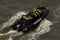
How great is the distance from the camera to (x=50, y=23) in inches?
544

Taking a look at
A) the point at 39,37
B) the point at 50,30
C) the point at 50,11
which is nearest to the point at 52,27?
the point at 50,30

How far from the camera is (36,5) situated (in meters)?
16.4

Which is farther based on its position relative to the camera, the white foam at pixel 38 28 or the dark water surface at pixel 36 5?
the dark water surface at pixel 36 5

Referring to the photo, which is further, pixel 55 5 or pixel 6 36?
pixel 55 5

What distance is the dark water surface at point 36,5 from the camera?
Answer: 12711 millimetres

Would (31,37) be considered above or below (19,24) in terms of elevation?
below

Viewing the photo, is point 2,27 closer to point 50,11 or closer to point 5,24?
point 5,24

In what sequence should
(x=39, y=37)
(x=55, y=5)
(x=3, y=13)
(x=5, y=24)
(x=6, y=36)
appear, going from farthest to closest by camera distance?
(x=55, y=5) → (x=3, y=13) → (x=5, y=24) → (x=39, y=37) → (x=6, y=36)

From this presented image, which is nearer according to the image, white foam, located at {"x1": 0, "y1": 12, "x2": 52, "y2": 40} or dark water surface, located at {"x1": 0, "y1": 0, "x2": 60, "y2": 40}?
white foam, located at {"x1": 0, "y1": 12, "x2": 52, "y2": 40}

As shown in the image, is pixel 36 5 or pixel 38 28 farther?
pixel 36 5

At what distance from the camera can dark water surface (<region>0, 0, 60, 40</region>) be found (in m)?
12.7

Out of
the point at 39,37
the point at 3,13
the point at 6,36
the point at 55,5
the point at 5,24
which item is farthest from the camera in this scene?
the point at 55,5

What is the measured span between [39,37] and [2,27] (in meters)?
2.61

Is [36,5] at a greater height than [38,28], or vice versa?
[36,5]
